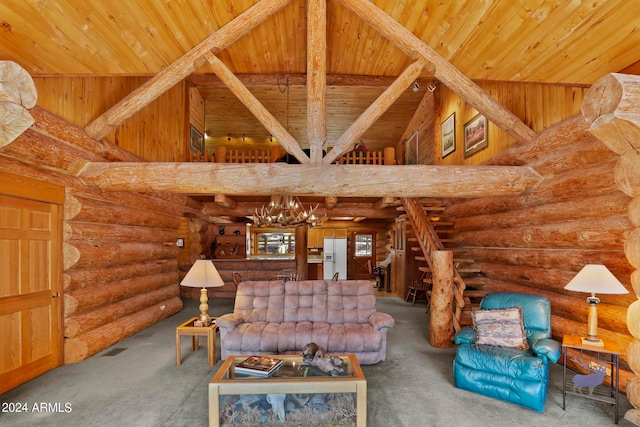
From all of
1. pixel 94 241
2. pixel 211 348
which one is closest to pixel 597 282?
pixel 211 348

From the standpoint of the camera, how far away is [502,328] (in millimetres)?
3666

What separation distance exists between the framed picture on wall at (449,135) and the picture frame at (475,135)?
0.62 meters

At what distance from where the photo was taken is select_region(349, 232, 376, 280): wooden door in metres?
13.2

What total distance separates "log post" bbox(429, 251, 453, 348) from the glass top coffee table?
96.3 inches

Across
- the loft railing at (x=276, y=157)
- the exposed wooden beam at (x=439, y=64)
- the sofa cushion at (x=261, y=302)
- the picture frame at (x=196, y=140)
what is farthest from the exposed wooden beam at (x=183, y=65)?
the picture frame at (x=196, y=140)

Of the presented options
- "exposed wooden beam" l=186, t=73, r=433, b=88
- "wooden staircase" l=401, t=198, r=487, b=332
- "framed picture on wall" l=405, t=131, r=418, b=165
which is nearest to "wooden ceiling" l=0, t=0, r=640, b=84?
"exposed wooden beam" l=186, t=73, r=433, b=88

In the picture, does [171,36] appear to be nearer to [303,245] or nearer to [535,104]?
[535,104]

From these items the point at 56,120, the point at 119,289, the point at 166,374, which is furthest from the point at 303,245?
the point at 56,120

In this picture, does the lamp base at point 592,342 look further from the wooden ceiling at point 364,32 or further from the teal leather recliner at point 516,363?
the wooden ceiling at point 364,32

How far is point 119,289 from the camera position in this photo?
5.35 meters

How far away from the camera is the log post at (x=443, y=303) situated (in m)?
4.94

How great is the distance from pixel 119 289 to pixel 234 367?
3267 mm

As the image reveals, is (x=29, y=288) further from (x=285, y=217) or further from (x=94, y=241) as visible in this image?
(x=285, y=217)

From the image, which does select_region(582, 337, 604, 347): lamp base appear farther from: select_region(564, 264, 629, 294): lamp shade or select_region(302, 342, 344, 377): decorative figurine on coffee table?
select_region(302, 342, 344, 377): decorative figurine on coffee table
